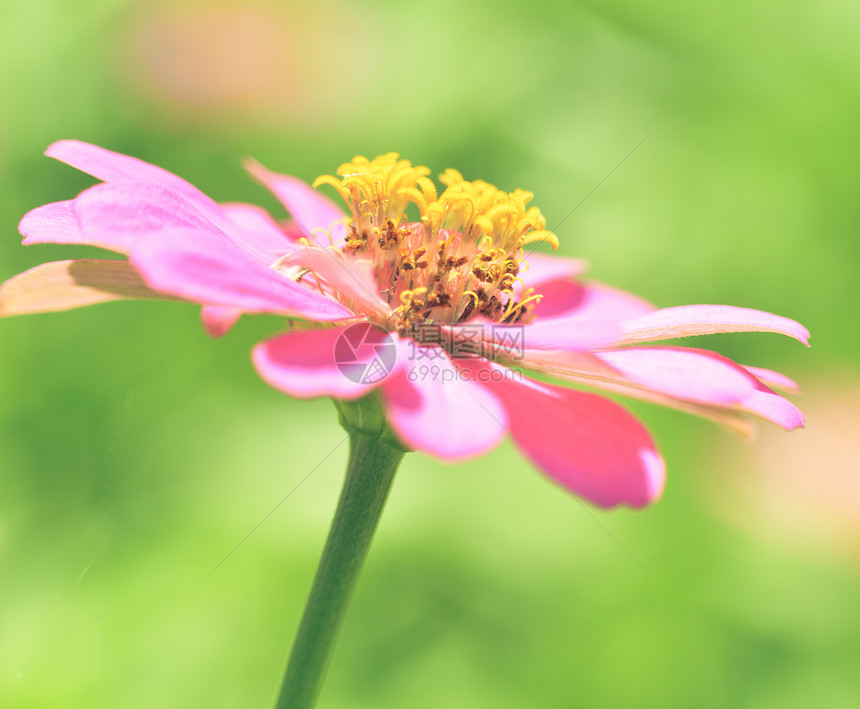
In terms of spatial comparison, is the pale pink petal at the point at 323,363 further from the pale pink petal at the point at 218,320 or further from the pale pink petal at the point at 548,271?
the pale pink petal at the point at 548,271

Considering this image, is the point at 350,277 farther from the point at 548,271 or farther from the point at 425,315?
the point at 548,271

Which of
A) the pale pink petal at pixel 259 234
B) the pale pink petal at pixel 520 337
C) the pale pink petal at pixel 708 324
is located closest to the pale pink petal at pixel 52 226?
the pale pink petal at pixel 259 234

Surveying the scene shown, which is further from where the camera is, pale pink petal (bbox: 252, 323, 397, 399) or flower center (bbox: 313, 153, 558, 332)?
flower center (bbox: 313, 153, 558, 332)

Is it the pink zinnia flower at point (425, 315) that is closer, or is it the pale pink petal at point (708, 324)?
the pink zinnia flower at point (425, 315)

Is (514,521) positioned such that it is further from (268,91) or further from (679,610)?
(268,91)

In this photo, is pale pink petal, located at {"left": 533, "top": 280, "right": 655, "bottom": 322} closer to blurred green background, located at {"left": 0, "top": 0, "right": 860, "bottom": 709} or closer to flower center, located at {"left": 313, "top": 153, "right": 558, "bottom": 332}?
flower center, located at {"left": 313, "top": 153, "right": 558, "bottom": 332}

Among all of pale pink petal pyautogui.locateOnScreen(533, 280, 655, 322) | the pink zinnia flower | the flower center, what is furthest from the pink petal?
pale pink petal pyautogui.locateOnScreen(533, 280, 655, 322)
